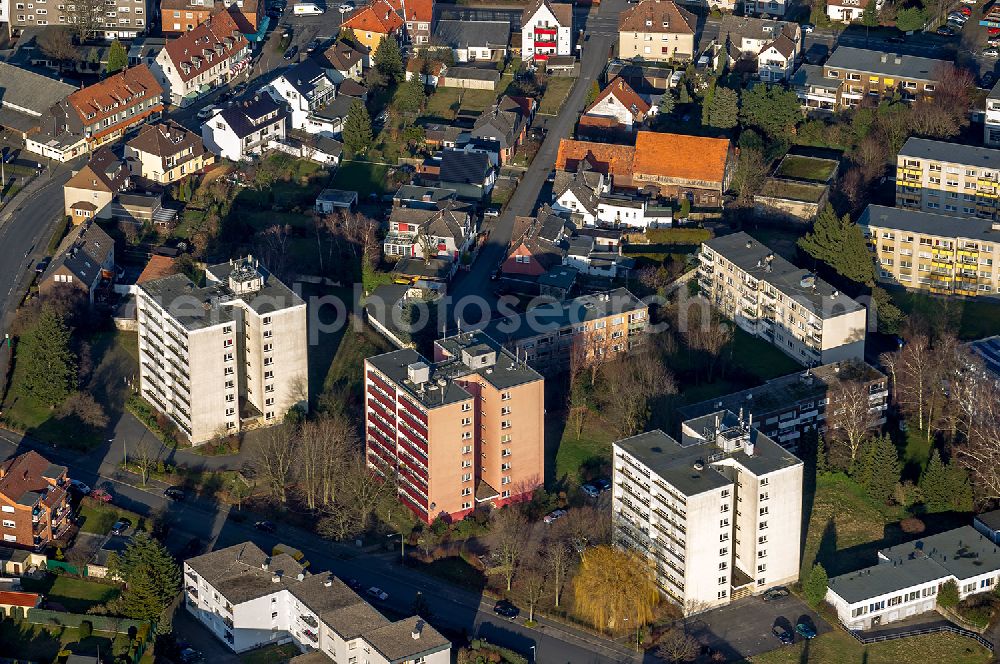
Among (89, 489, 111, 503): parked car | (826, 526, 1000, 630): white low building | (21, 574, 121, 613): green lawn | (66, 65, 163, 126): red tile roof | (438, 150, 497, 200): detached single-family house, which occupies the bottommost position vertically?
(21, 574, 121, 613): green lawn

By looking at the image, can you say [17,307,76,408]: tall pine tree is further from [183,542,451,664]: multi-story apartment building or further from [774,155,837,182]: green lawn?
[774,155,837,182]: green lawn

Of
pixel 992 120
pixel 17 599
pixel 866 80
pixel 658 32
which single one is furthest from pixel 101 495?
pixel 992 120

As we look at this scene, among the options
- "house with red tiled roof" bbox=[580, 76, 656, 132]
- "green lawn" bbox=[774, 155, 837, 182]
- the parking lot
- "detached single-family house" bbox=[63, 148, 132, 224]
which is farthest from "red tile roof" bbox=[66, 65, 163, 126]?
the parking lot

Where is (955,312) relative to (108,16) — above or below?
below

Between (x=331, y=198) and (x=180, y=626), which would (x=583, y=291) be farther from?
(x=180, y=626)

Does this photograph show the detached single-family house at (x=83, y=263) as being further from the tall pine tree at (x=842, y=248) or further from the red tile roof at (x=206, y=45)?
the tall pine tree at (x=842, y=248)

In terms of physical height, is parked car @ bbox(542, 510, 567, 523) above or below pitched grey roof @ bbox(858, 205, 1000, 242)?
below

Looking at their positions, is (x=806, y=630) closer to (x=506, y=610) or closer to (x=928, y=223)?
(x=506, y=610)
